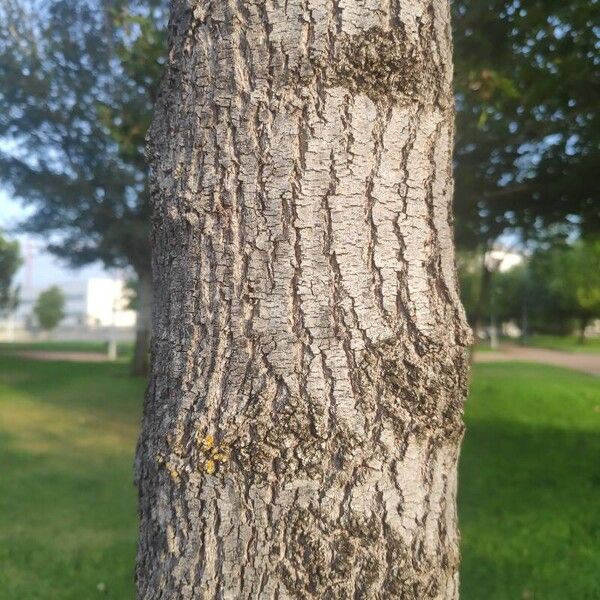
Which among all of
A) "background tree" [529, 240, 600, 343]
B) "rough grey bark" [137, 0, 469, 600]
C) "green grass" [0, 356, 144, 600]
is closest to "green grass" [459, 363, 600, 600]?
"green grass" [0, 356, 144, 600]

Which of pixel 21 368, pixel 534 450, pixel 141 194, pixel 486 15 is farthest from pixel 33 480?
pixel 21 368

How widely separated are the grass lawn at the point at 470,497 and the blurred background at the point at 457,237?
2 centimetres

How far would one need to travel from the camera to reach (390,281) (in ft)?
5.80

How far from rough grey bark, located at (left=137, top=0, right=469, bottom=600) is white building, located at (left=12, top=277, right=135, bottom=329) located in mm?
58611

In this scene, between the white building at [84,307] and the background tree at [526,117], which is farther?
the white building at [84,307]

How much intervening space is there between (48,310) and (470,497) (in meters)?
66.2

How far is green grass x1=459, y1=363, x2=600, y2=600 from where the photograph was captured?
5.43 m

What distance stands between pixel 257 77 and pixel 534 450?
30.9 ft

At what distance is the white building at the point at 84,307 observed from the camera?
7066 centimetres

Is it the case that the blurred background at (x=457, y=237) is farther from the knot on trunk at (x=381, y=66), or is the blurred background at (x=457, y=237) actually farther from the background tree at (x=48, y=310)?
the background tree at (x=48, y=310)

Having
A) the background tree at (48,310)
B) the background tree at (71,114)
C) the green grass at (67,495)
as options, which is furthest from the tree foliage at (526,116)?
the background tree at (48,310)

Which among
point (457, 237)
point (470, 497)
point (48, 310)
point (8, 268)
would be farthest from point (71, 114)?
point (48, 310)

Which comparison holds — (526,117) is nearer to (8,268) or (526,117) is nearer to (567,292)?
(567,292)

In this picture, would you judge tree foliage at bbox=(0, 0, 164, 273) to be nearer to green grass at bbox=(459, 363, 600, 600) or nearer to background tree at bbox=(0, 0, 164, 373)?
background tree at bbox=(0, 0, 164, 373)
